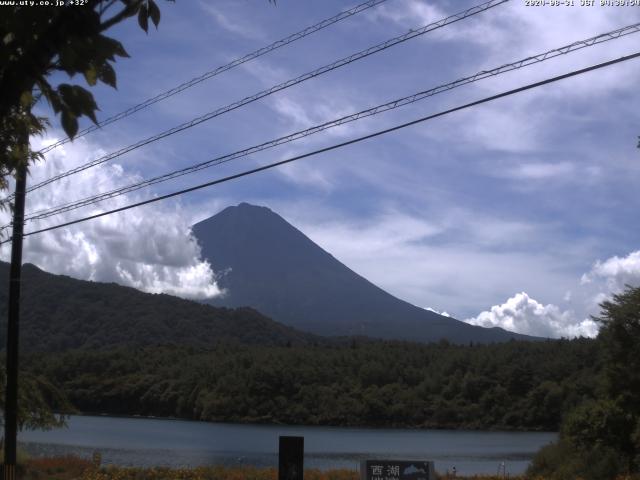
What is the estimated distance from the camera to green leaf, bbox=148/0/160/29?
3523 millimetres

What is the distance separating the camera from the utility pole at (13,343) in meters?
14.7

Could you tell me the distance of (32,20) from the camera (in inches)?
121

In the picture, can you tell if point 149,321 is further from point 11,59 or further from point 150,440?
point 11,59

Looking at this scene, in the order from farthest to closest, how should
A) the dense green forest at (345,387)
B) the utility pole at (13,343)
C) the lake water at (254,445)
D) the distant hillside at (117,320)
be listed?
the distant hillside at (117,320), the dense green forest at (345,387), the lake water at (254,445), the utility pole at (13,343)

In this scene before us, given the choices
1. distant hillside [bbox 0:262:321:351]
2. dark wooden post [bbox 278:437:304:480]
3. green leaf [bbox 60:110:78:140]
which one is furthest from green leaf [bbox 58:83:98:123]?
distant hillside [bbox 0:262:321:351]

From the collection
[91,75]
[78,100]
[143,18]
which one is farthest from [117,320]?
[78,100]

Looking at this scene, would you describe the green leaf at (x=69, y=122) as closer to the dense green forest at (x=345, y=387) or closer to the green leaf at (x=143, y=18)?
the green leaf at (x=143, y=18)

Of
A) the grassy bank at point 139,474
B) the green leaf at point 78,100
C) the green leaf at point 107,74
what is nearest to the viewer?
the green leaf at point 78,100

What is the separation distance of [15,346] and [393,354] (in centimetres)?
8219

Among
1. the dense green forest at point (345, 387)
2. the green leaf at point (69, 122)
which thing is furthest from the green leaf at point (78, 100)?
the dense green forest at point (345, 387)

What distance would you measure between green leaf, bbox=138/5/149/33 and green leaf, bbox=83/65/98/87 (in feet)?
1.28

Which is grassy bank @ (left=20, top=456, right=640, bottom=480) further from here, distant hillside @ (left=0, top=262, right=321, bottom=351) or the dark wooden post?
distant hillside @ (left=0, top=262, right=321, bottom=351)

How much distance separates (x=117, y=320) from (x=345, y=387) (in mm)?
66105

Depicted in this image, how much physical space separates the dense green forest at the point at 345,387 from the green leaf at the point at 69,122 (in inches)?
2867
